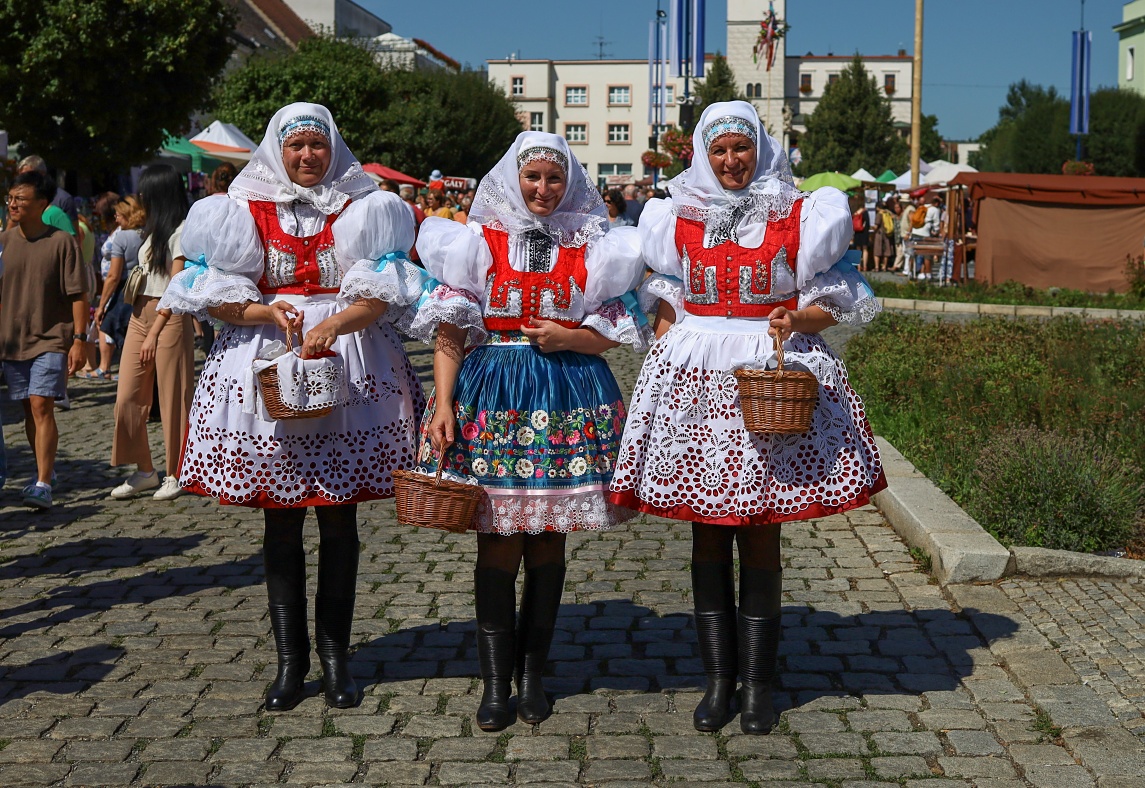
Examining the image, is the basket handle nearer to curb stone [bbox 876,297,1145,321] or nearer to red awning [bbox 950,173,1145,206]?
curb stone [bbox 876,297,1145,321]

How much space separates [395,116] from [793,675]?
57130 mm

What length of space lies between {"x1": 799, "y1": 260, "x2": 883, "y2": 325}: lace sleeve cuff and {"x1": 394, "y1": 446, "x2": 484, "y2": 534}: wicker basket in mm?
1266

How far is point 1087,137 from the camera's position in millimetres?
59656

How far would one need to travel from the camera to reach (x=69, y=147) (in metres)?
21.5

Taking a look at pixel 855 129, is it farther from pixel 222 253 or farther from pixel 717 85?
pixel 222 253

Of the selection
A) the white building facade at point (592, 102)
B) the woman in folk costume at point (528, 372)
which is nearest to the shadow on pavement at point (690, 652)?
the woman in folk costume at point (528, 372)

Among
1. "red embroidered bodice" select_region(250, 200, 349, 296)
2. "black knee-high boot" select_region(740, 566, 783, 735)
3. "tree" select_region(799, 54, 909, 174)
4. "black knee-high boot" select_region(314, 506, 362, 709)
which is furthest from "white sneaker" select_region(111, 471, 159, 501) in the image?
"tree" select_region(799, 54, 909, 174)

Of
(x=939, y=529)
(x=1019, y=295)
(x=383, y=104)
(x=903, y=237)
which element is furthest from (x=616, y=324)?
(x=383, y=104)

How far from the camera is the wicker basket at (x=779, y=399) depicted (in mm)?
4117

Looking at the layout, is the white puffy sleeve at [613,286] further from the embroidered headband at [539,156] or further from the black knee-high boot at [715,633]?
the black knee-high boot at [715,633]

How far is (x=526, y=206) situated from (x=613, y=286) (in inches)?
15.4

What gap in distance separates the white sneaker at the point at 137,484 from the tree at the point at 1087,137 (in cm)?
5478

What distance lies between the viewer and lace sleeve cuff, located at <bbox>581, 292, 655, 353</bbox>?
4.47 m

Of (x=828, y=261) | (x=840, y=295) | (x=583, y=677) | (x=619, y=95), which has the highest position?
(x=619, y=95)
